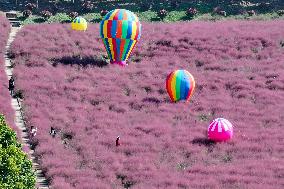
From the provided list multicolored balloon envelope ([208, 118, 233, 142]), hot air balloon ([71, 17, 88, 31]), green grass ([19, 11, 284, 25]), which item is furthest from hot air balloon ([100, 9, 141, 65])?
green grass ([19, 11, 284, 25])

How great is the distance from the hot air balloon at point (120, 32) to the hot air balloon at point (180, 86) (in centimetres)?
970

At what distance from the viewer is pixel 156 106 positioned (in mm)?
40594

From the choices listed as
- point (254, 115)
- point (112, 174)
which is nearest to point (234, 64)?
point (254, 115)

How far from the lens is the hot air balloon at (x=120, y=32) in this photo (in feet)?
162

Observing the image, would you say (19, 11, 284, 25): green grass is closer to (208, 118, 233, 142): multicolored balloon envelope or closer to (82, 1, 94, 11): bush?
(82, 1, 94, 11): bush

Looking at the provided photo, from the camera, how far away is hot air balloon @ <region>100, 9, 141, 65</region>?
49.3 meters

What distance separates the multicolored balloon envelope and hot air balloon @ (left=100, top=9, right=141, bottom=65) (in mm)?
18273

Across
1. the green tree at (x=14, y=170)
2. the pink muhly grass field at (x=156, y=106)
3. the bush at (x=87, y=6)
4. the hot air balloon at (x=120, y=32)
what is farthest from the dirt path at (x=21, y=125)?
the bush at (x=87, y=6)

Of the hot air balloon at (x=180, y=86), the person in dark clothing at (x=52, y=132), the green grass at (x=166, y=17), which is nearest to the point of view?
the person in dark clothing at (x=52, y=132)

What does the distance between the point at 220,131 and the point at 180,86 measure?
8.45 metres

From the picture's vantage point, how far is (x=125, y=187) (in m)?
27.5

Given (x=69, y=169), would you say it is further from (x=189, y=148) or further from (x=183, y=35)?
(x=183, y=35)

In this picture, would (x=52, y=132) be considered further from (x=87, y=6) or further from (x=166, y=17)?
(x=87, y=6)

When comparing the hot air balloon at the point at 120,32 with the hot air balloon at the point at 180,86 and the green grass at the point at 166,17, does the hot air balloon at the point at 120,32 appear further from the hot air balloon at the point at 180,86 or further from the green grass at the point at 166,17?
the green grass at the point at 166,17
